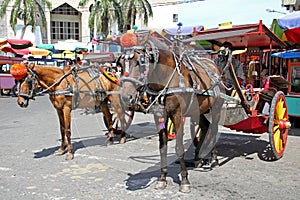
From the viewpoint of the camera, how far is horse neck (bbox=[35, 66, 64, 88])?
623 centimetres

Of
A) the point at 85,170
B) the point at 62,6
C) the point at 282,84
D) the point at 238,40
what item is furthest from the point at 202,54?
the point at 62,6

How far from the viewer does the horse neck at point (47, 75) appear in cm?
623

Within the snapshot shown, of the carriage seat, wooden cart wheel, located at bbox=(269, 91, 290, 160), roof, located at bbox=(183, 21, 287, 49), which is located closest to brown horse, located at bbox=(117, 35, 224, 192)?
roof, located at bbox=(183, 21, 287, 49)

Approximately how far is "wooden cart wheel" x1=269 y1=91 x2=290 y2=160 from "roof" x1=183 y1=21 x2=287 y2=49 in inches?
40.8

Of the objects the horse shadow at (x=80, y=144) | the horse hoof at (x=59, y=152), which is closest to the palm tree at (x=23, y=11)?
the horse shadow at (x=80, y=144)

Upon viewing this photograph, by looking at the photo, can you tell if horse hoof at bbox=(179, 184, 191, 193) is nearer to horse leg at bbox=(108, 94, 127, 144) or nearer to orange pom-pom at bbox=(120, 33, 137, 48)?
orange pom-pom at bbox=(120, 33, 137, 48)

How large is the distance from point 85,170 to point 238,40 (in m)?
3.69

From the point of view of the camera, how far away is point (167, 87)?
4.34 meters

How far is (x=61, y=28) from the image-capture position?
40.8m

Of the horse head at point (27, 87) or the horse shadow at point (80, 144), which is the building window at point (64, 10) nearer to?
the horse shadow at point (80, 144)

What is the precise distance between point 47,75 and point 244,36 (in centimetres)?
365

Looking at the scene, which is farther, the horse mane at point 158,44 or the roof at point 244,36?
the roof at point 244,36

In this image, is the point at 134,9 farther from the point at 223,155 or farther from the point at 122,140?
the point at 223,155

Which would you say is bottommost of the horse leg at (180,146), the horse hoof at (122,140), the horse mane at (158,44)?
the horse hoof at (122,140)
